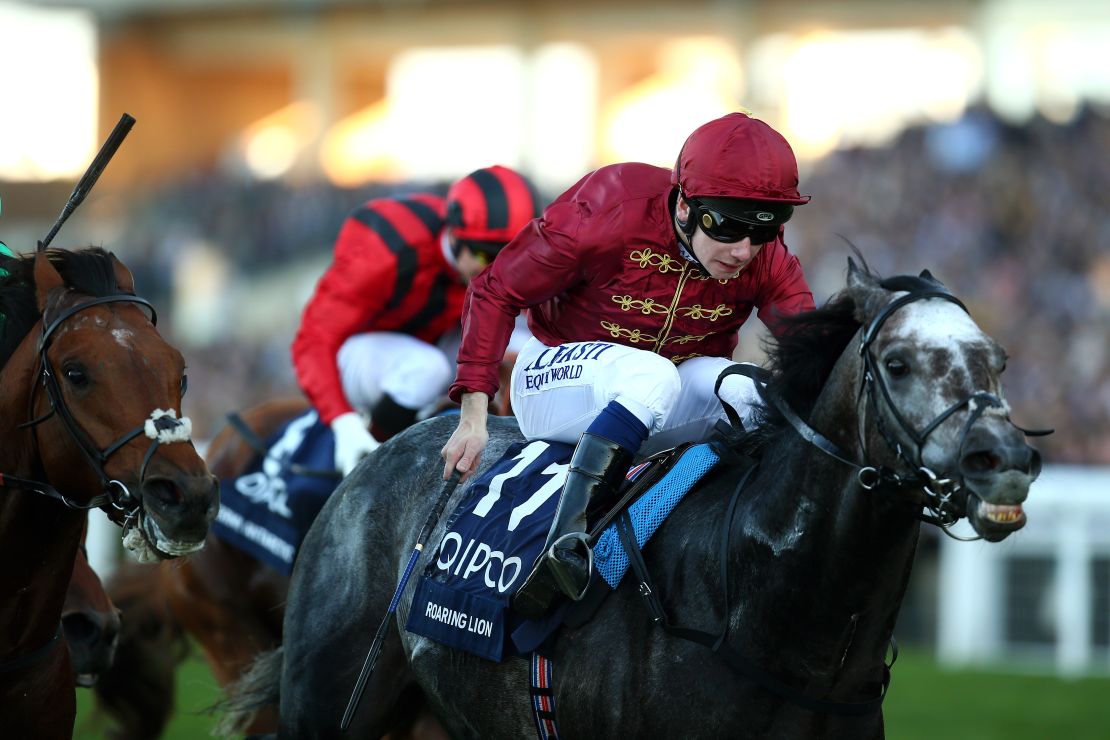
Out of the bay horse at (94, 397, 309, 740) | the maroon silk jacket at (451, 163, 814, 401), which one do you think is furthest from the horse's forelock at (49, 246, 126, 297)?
the bay horse at (94, 397, 309, 740)

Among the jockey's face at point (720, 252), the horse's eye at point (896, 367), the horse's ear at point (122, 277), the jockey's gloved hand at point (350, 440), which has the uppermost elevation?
the jockey's face at point (720, 252)

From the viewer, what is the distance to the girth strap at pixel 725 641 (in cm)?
312

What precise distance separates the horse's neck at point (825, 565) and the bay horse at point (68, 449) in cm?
124

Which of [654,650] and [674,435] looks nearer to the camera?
[654,650]

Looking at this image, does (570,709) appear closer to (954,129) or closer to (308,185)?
(954,129)

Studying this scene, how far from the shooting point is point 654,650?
10.8 ft

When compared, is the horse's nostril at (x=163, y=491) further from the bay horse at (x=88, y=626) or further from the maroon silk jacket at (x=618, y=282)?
the bay horse at (x=88, y=626)

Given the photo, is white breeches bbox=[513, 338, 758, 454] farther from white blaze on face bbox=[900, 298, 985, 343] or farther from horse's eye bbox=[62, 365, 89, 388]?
horse's eye bbox=[62, 365, 89, 388]

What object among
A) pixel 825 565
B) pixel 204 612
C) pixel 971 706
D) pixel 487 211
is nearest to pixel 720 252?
pixel 825 565

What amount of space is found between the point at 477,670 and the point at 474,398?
0.66 metres

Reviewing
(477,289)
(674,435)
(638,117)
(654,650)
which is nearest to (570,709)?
(654,650)

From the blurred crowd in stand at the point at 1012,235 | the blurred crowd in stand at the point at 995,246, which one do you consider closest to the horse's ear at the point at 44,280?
the blurred crowd in stand at the point at 995,246

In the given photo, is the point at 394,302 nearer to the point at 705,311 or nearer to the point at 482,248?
the point at 482,248

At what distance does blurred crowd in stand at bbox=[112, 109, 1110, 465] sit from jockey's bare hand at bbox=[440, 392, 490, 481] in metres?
7.31
